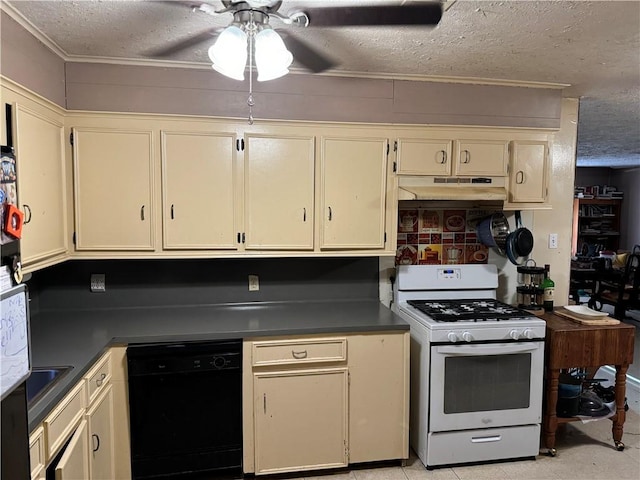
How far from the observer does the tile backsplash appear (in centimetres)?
309

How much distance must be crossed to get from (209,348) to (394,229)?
127cm

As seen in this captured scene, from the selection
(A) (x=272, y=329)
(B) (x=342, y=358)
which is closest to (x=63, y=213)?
(A) (x=272, y=329)

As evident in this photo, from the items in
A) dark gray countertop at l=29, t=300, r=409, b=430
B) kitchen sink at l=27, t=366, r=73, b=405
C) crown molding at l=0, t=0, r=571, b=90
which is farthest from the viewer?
dark gray countertop at l=29, t=300, r=409, b=430

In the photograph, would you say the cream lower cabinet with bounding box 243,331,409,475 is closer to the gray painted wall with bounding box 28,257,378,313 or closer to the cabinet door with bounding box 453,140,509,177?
the gray painted wall with bounding box 28,257,378,313

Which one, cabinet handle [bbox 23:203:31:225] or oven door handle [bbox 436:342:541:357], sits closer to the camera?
cabinet handle [bbox 23:203:31:225]

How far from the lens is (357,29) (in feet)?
6.47

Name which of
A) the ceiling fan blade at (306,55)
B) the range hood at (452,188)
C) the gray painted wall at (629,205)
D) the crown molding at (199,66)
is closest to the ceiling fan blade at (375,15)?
the ceiling fan blade at (306,55)

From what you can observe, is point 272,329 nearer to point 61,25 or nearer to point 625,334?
point 61,25

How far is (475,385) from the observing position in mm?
2580

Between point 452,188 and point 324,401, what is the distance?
4.78 feet

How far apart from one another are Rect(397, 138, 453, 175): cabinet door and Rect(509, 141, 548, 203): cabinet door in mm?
435

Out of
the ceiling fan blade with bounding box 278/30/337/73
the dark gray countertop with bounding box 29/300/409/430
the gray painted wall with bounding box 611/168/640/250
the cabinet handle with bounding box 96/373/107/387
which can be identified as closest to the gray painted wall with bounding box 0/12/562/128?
the ceiling fan blade with bounding box 278/30/337/73

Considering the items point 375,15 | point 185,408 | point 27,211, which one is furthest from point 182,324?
point 375,15

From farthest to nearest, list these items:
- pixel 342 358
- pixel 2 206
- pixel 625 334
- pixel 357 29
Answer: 1. pixel 625 334
2. pixel 342 358
3. pixel 357 29
4. pixel 2 206
